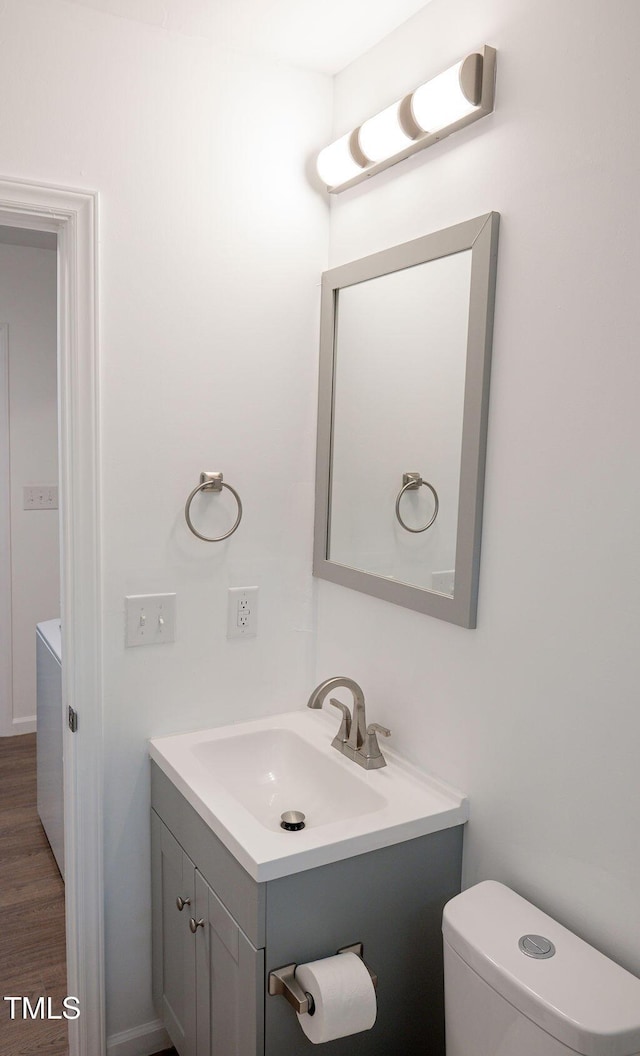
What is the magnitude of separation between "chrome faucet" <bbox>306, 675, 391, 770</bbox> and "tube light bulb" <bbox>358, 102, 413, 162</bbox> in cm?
113

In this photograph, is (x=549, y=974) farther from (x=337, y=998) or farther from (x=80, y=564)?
(x=80, y=564)

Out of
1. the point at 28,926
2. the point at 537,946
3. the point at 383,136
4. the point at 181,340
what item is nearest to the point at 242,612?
the point at 181,340

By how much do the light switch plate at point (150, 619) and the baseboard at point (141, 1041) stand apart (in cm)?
97

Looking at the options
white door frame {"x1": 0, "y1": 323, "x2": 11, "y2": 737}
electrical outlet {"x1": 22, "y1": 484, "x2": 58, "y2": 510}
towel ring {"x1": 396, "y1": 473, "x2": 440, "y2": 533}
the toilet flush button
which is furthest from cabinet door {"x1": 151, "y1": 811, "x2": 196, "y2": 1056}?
electrical outlet {"x1": 22, "y1": 484, "x2": 58, "y2": 510}

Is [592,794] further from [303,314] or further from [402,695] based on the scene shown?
[303,314]

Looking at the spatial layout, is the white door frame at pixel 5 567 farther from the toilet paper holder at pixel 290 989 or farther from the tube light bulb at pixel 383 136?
the toilet paper holder at pixel 290 989

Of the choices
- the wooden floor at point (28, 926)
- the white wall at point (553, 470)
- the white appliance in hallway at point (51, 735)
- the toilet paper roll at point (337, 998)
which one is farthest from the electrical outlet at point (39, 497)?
the toilet paper roll at point (337, 998)

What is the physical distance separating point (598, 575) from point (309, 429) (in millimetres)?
954

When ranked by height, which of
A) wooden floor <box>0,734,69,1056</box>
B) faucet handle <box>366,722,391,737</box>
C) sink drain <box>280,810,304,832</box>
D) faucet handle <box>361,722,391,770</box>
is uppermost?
faucet handle <box>366,722,391,737</box>

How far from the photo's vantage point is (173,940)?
1.78 metres

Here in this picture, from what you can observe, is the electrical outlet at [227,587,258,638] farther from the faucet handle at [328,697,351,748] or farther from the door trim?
the door trim

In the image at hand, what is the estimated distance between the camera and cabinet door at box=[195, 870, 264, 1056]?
1.38 metres

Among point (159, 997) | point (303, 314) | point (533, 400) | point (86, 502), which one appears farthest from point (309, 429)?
point (159, 997)

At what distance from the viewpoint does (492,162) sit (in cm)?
143
